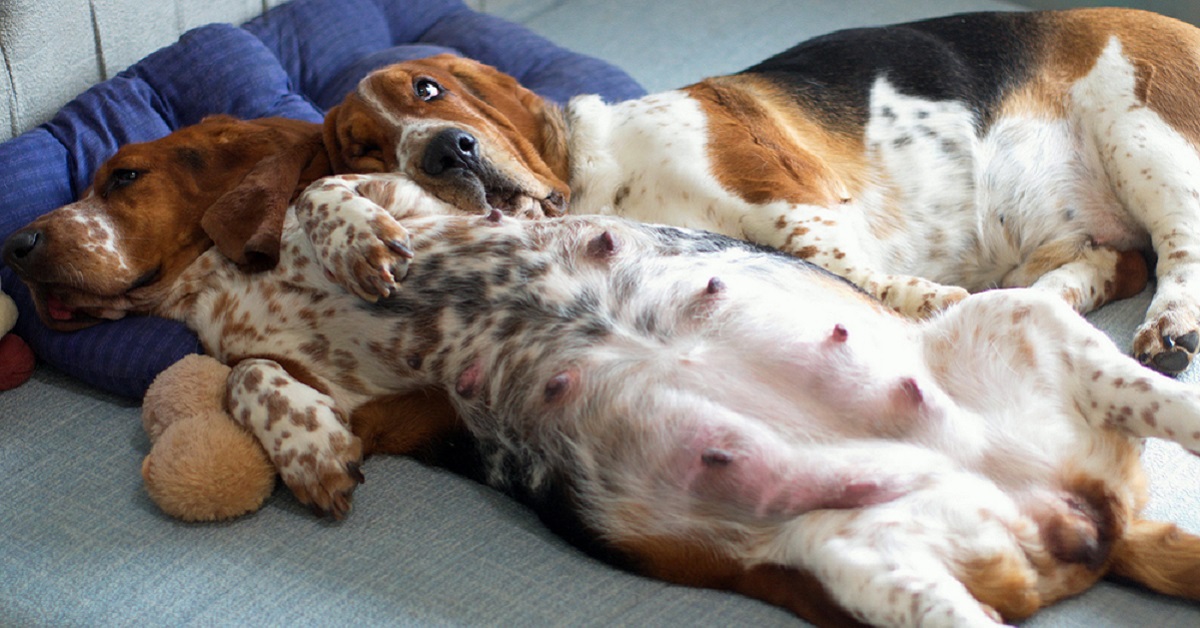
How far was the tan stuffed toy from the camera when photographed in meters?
2.46

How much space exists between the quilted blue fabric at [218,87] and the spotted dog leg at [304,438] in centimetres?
44

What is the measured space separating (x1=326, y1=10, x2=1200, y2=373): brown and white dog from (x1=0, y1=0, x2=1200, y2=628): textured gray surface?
0.65 m

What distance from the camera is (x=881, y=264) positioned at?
3.26 metres

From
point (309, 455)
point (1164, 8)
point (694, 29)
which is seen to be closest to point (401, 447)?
point (309, 455)

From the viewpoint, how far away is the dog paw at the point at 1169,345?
288cm

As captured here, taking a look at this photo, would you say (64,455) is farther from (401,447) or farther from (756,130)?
(756,130)

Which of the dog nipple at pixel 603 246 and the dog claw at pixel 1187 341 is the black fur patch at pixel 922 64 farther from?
the dog nipple at pixel 603 246

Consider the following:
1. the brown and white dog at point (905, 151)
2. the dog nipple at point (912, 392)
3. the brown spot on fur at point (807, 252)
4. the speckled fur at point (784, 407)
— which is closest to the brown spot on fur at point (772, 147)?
the brown and white dog at point (905, 151)

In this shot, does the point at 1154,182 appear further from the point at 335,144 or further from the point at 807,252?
the point at 335,144

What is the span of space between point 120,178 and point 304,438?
96 centimetres

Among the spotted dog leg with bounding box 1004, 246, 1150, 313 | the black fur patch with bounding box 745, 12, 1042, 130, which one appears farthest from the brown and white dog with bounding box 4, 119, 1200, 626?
the black fur patch with bounding box 745, 12, 1042, 130

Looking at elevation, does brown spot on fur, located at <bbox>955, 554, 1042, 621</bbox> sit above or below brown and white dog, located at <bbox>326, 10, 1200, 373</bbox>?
below

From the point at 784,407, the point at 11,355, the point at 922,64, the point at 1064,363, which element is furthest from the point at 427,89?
the point at 1064,363

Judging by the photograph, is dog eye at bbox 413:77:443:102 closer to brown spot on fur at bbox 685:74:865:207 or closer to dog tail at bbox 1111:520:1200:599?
brown spot on fur at bbox 685:74:865:207
